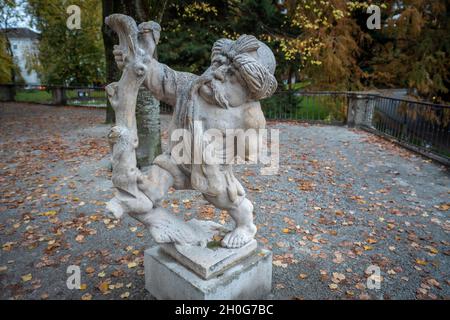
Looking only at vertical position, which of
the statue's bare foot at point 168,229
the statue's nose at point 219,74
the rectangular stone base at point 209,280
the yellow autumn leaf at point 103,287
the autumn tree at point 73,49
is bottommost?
the yellow autumn leaf at point 103,287

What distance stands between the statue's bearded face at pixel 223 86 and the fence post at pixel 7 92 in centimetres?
2660

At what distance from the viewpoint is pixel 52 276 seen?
3.58m

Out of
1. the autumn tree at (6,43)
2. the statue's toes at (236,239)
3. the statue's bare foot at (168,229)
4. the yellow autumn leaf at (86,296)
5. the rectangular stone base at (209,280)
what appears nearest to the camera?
the rectangular stone base at (209,280)

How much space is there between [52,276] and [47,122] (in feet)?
40.3

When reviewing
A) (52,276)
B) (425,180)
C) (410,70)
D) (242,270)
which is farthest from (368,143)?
(52,276)

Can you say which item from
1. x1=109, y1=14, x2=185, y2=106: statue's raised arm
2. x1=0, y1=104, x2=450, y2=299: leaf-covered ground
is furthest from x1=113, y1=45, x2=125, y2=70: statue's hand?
x1=0, y1=104, x2=450, y2=299: leaf-covered ground

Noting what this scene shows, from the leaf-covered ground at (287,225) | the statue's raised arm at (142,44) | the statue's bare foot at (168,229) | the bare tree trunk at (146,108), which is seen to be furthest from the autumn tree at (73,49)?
the statue's bare foot at (168,229)

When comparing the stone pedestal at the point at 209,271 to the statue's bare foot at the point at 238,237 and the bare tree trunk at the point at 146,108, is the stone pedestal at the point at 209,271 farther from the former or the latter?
the bare tree trunk at the point at 146,108

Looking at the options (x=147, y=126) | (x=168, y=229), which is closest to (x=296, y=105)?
(x=147, y=126)

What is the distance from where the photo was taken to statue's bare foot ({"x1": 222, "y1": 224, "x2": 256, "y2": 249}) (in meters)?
2.96

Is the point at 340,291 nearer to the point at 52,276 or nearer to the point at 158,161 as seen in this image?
the point at 158,161

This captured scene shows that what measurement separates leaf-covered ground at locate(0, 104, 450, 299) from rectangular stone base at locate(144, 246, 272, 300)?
0.93 ft

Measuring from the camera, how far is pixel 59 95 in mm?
20984

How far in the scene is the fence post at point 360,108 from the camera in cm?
1256
